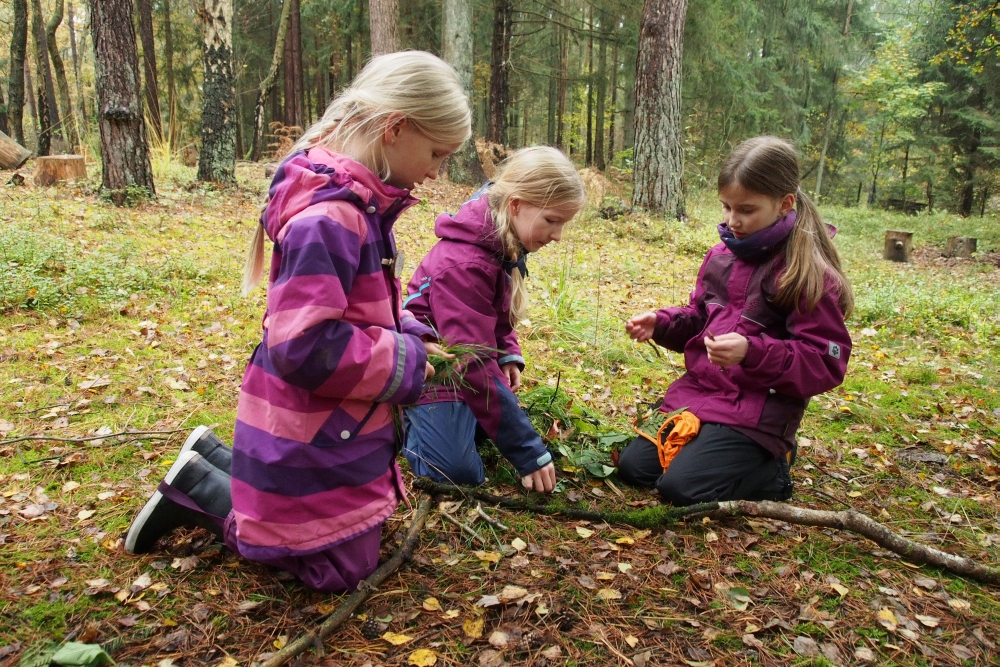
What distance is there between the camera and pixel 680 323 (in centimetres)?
329

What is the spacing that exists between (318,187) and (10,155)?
1196 centimetres

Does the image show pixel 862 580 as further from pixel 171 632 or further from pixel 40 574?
pixel 40 574

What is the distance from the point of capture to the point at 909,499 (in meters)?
3.04

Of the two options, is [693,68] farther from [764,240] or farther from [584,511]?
[584,511]

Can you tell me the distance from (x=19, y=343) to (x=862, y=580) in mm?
4886

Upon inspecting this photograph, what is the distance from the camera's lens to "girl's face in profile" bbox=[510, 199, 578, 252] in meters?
2.85

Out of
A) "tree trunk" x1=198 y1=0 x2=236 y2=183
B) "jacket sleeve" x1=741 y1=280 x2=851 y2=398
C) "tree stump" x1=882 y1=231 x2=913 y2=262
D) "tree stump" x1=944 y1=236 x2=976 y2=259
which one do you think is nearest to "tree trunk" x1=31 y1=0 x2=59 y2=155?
"tree trunk" x1=198 y1=0 x2=236 y2=183

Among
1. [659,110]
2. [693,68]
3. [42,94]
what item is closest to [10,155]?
[42,94]

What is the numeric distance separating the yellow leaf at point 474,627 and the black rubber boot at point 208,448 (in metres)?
1.07

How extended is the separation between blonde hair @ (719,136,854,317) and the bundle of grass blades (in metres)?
1.33

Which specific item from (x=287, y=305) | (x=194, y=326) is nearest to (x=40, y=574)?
(x=287, y=305)

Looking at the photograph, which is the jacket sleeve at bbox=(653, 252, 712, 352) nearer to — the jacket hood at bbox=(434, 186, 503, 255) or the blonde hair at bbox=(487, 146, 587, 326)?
the blonde hair at bbox=(487, 146, 587, 326)

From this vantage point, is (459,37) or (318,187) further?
(459,37)

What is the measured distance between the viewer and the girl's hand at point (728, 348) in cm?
270
